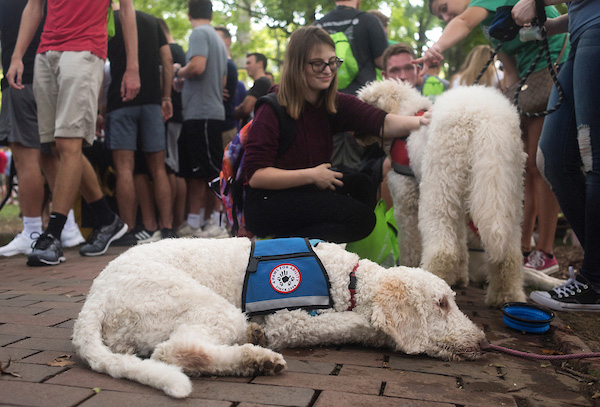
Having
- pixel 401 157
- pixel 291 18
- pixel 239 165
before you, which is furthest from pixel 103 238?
pixel 291 18

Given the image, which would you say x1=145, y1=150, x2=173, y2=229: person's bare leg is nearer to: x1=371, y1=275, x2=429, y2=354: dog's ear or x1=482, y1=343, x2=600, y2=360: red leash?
x1=371, y1=275, x2=429, y2=354: dog's ear

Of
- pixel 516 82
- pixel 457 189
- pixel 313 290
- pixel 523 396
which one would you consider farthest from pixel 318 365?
pixel 516 82

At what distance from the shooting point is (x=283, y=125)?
144 inches

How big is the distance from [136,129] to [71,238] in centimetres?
157

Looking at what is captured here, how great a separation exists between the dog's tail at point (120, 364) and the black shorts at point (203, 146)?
4404 mm

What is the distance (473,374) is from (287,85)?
2.29 m

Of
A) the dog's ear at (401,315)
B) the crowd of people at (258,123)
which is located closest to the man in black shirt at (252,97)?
the crowd of people at (258,123)

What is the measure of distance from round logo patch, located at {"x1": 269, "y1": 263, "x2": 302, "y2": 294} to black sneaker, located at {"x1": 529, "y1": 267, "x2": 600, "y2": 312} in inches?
74.9

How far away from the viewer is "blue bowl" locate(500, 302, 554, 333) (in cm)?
281

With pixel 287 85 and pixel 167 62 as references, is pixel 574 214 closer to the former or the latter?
pixel 287 85

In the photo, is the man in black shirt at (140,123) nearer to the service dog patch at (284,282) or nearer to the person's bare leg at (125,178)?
the person's bare leg at (125,178)

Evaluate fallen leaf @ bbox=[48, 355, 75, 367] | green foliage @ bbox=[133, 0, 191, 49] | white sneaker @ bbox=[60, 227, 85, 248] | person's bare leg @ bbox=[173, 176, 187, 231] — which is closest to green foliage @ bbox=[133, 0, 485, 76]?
green foliage @ bbox=[133, 0, 191, 49]

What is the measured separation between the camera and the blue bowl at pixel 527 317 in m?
2.81

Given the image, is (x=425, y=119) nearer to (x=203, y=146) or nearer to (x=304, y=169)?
(x=304, y=169)
